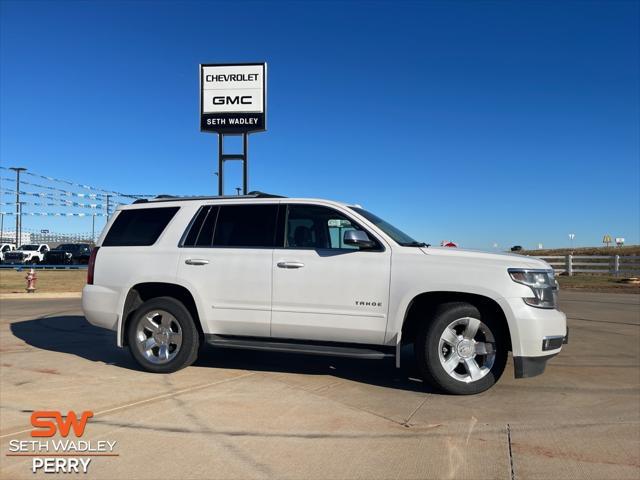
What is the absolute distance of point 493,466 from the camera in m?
3.43

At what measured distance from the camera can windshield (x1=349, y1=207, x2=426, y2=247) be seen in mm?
5500

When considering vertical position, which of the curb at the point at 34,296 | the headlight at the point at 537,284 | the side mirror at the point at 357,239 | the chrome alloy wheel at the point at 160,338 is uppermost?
the side mirror at the point at 357,239

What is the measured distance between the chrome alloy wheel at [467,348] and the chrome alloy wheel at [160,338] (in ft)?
9.53

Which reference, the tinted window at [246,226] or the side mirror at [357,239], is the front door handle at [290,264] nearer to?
the tinted window at [246,226]

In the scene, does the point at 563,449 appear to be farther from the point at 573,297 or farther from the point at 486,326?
the point at 573,297

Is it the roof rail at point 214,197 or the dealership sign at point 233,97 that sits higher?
the dealership sign at point 233,97

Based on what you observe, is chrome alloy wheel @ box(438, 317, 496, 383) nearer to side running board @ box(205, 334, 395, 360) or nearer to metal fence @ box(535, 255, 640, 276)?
side running board @ box(205, 334, 395, 360)

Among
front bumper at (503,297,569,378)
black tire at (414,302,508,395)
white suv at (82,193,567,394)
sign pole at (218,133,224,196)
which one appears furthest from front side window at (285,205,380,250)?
sign pole at (218,133,224,196)

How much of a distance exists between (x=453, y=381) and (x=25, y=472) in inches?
142

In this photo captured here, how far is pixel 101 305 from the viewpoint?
611 cm

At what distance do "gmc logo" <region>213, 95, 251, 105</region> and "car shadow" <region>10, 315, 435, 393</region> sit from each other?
8712 millimetres

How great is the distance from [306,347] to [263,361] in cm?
142

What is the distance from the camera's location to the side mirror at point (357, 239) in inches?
200

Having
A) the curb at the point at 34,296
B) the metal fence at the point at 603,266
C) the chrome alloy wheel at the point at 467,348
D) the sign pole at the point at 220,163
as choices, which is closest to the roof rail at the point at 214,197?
the chrome alloy wheel at the point at 467,348
